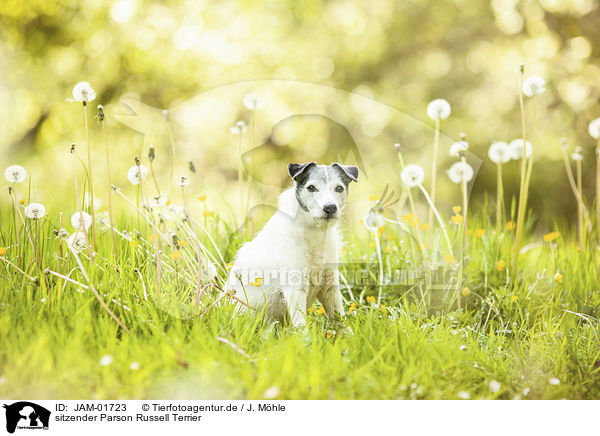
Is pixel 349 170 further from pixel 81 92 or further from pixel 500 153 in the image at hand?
pixel 500 153

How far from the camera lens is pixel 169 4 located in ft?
9.80

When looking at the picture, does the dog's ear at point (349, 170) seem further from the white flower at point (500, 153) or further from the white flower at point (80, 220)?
the white flower at point (500, 153)

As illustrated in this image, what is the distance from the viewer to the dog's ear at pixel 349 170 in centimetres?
193

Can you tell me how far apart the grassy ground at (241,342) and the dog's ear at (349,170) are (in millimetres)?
577

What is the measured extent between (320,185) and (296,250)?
0.27m

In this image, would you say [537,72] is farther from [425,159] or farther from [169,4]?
[169,4]

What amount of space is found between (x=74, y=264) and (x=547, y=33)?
12.2 feet

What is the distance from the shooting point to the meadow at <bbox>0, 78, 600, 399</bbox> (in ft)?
5.64

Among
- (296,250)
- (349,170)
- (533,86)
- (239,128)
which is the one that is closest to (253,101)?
(239,128)

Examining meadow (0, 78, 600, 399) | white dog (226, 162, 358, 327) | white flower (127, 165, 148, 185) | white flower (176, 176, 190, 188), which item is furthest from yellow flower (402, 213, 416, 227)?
white flower (127, 165, 148, 185)

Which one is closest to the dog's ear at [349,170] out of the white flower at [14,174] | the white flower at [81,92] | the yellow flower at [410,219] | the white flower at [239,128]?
the yellow flower at [410,219]

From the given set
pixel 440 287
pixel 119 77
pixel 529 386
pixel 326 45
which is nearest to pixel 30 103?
pixel 119 77

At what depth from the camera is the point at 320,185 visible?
1899 mm

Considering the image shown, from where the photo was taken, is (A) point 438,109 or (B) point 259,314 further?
(A) point 438,109
